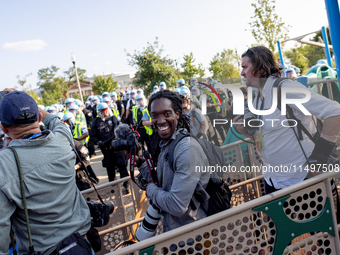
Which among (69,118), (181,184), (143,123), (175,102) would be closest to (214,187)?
(181,184)

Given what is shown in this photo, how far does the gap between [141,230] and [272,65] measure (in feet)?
5.18

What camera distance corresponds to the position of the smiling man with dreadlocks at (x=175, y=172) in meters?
1.78

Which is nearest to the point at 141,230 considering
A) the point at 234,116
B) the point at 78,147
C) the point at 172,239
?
the point at 172,239

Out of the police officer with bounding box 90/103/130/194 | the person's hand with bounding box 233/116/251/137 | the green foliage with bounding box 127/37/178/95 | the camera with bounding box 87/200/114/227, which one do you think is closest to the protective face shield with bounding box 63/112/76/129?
the police officer with bounding box 90/103/130/194

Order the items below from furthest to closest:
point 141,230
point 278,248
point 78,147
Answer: point 78,147 < point 141,230 < point 278,248

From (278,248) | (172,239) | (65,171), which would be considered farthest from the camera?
(65,171)

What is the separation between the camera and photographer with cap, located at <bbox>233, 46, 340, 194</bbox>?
1.90 m

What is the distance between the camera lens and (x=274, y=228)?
1.77 meters

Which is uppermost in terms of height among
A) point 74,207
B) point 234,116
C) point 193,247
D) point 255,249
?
point 234,116

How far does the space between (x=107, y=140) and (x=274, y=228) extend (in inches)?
199

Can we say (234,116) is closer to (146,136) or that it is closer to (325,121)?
(325,121)

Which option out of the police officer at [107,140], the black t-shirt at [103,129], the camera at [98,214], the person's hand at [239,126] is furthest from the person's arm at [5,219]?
the black t-shirt at [103,129]

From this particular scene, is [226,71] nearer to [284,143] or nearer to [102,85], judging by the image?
[284,143]

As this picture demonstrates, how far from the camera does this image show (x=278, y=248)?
5.74 ft
